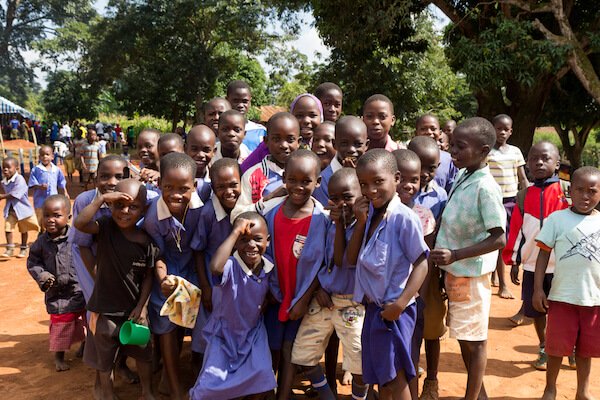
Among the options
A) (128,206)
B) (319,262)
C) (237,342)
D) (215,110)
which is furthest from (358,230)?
(215,110)

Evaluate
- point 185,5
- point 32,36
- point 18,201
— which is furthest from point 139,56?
point 32,36

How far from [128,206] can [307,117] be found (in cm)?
168

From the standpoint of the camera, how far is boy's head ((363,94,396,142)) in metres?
3.99

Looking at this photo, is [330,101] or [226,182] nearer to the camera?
[226,182]

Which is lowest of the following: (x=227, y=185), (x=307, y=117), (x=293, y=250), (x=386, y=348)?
(x=386, y=348)

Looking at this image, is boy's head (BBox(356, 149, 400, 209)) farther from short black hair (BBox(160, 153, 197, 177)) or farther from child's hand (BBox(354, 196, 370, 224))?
short black hair (BBox(160, 153, 197, 177))

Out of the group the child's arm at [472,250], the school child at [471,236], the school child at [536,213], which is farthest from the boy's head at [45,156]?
the child's arm at [472,250]

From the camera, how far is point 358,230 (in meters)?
2.84

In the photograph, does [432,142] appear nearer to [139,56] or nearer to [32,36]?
[139,56]

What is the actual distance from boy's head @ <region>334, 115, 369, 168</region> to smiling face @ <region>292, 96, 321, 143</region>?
69cm

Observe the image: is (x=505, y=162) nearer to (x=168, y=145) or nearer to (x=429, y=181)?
(x=429, y=181)

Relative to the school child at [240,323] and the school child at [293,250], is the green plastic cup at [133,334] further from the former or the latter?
the school child at [293,250]

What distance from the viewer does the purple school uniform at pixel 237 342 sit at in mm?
3031

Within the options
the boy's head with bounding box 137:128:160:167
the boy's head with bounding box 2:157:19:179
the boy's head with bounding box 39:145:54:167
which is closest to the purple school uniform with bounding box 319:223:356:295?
the boy's head with bounding box 137:128:160:167
